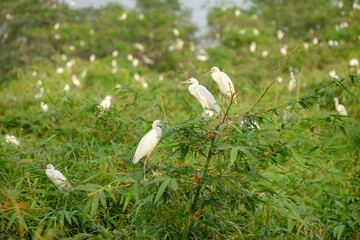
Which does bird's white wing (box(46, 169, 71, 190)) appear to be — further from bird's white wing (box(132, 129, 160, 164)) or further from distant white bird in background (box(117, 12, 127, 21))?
distant white bird in background (box(117, 12, 127, 21))

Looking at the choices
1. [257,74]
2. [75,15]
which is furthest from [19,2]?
[257,74]

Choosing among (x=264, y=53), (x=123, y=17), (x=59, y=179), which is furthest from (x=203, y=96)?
(x=123, y=17)

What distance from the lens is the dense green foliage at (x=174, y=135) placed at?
64.9 inches

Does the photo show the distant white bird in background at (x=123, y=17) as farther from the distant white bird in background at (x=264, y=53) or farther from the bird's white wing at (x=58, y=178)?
the bird's white wing at (x=58, y=178)

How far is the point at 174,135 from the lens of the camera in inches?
62.9

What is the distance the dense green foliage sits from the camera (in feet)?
5.41

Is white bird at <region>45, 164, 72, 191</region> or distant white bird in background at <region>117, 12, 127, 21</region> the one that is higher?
white bird at <region>45, 164, 72, 191</region>

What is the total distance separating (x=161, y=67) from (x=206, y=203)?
555 inches

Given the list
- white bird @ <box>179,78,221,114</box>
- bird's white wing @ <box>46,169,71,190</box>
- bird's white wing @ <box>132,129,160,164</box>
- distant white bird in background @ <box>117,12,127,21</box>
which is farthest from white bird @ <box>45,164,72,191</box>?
distant white bird in background @ <box>117,12,127,21</box>

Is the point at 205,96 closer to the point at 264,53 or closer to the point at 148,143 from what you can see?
the point at 148,143

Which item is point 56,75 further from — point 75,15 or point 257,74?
point 75,15

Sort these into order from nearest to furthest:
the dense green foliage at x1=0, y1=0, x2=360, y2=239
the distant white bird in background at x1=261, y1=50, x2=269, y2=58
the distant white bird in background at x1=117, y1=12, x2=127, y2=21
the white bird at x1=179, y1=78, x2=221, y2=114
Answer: the dense green foliage at x1=0, y1=0, x2=360, y2=239
the white bird at x1=179, y1=78, x2=221, y2=114
the distant white bird in background at x1=261, y1=50, x2=269, y2=58
the distant white bird in background at x1=117, y1=12, x2=127, y2=21

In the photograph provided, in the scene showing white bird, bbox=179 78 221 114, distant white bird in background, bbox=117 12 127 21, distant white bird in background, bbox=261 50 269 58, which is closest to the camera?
white bird, bbox=179 78 221 114

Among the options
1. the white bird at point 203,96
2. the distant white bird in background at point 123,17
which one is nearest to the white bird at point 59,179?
the white bird at point 203,96
